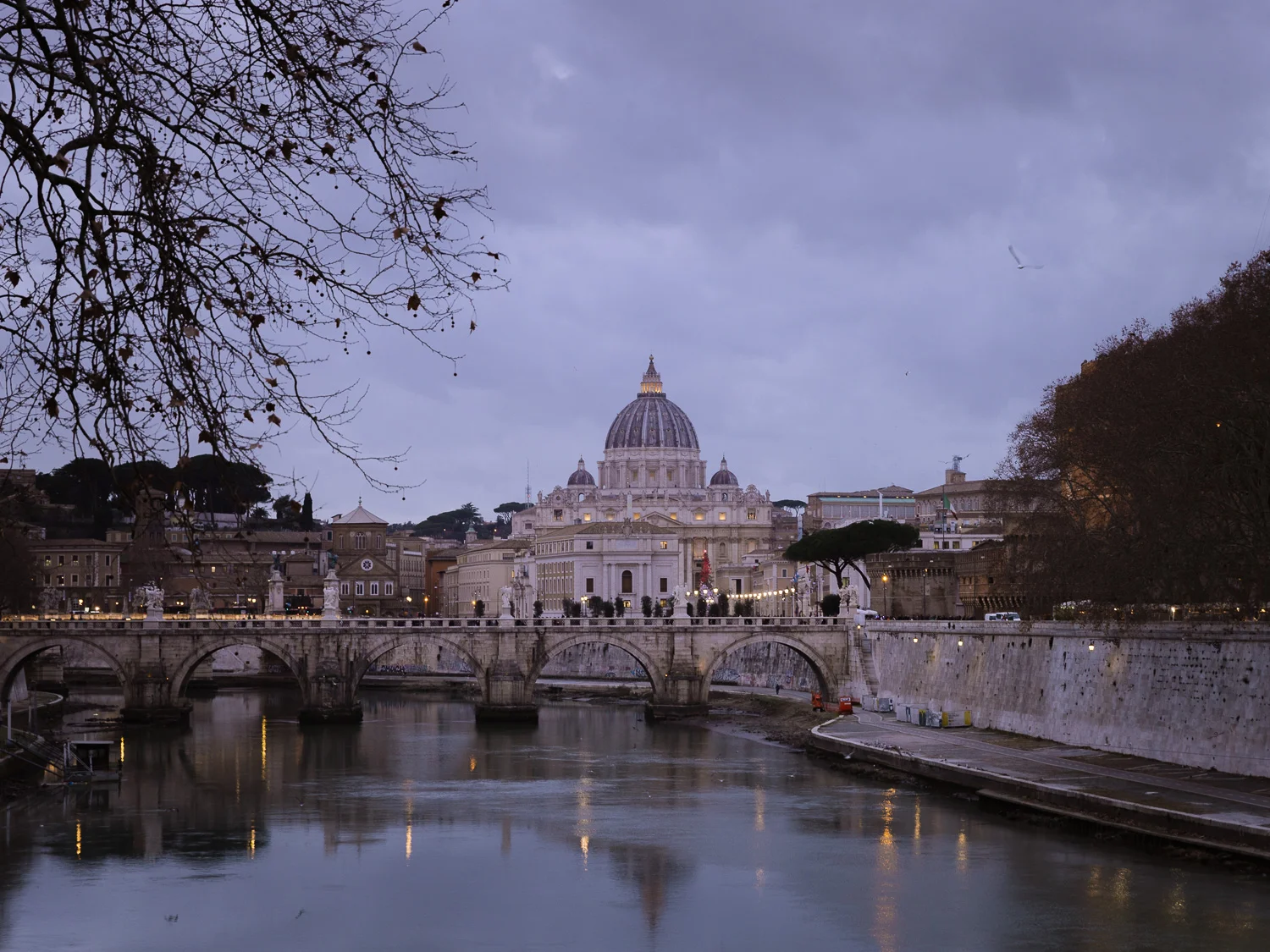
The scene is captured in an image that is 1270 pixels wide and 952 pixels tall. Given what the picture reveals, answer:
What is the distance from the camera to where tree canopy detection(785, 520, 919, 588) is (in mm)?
95250

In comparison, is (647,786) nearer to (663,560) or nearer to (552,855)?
(552,855)

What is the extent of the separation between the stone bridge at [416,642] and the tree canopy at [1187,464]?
79.3 feet

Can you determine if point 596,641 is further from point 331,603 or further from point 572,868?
point 572,868

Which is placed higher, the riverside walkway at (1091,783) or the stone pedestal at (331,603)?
the stone pedestal at (331,603)

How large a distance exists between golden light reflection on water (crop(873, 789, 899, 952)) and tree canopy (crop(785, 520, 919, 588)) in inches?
2255

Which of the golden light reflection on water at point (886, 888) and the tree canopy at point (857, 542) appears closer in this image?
the golden light reflection on water at point (886, 888)

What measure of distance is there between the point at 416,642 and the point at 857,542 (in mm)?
36976

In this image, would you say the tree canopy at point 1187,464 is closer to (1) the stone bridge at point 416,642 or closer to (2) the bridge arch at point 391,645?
(1) the stone bridge at point 416,642

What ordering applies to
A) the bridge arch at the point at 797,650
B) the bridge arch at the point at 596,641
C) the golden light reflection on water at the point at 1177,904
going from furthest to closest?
1. the bridge arch at the point at 797,650
2. the bridge arch at the point at 596,641
3. the golden light reflection on water at the point at 1177,904

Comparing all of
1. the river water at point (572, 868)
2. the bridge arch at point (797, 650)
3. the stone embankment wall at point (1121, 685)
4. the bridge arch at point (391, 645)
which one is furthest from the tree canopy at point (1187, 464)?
the bridge arch at point (391, 645)

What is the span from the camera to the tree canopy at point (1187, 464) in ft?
116

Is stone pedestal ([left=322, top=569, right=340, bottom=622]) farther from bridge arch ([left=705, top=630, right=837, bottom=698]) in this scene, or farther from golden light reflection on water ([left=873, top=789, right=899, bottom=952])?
golden light reflection on water ([left=873, top=789, right=899, bottom=952])

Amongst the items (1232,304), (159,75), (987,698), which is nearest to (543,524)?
(987,698)

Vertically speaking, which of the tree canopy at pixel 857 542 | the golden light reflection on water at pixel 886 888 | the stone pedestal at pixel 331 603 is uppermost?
the tree canopy at pixel 857 542
